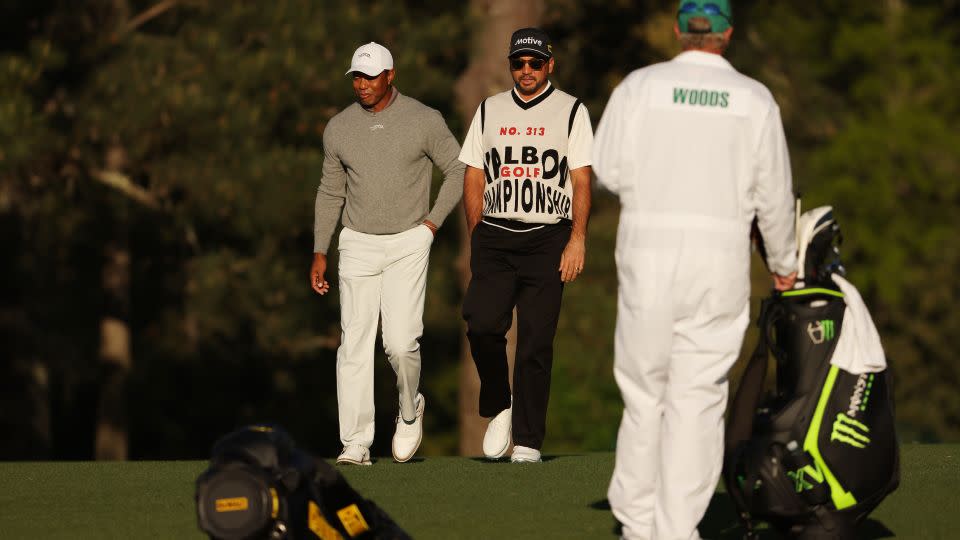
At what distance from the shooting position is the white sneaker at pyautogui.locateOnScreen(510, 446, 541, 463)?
9758mm

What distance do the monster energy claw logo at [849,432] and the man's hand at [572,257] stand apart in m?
2.70

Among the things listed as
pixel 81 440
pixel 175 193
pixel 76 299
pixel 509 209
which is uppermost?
pixel 509 209

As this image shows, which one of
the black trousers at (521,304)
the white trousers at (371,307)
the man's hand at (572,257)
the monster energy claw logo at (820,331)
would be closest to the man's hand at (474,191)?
the black trousers at (521,304)

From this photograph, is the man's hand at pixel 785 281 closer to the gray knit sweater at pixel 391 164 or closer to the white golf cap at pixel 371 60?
the gray knit sweater at pixel 391 164

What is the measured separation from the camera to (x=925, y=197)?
41.9 meters

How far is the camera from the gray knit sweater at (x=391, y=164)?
31.6 feet

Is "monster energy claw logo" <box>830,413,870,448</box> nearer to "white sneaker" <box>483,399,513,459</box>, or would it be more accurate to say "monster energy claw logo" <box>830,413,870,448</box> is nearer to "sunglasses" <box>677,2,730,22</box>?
"sunglasses" <box>677,2,730,22</box>

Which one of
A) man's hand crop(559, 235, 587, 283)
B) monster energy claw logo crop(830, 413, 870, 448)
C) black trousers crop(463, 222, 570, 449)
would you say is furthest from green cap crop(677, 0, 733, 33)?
black trousers crop(463, 222, 570, 449)

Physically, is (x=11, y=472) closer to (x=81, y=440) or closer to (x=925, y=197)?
(x=81, y=440)

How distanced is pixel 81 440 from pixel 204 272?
24.9 feet

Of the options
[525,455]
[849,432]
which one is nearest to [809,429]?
[849,432]

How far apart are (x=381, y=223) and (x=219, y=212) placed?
568 inches

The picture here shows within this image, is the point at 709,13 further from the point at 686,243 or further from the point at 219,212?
the point at 219,212

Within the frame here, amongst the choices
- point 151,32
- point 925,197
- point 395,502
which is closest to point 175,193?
point 151,32
